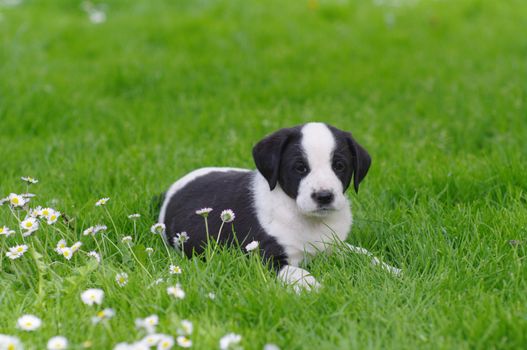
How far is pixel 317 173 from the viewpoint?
348 cm

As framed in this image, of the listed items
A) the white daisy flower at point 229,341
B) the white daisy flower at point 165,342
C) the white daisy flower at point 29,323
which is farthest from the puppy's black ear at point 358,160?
the white daisy flower at point 29,323

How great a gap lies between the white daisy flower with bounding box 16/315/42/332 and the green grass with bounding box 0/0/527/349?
0.05 m

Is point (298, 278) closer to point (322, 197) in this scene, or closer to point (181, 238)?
point (322, 197)

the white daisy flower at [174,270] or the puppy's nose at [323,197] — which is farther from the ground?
→ the puppy's nose at [323,197]

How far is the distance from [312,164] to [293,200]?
24 centimetres

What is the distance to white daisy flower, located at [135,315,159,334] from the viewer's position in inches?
105

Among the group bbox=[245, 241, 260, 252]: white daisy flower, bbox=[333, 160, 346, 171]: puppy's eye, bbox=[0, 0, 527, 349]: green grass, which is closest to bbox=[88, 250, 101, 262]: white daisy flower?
bbox=[0, 0, 527, 349]: green grass

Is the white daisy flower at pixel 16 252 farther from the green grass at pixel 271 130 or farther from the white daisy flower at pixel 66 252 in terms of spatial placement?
the white daisy flower at pixel 66 252

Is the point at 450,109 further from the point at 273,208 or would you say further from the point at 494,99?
the point at 273,208

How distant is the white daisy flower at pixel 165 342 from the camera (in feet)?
8.67

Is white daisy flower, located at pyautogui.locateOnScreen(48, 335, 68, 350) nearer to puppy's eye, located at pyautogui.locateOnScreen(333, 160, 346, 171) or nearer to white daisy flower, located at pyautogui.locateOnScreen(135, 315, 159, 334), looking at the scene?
white daisy flower, located at pyautogui.locateOnScreen(135, 315, 159, 334)

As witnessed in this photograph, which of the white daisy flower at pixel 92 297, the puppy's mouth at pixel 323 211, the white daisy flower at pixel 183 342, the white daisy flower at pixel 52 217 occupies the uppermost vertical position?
the puppy's mouth at pixel 323 211

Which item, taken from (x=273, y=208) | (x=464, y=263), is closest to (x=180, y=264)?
(x=273, y=208)

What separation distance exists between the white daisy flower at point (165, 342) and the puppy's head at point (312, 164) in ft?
3.51
